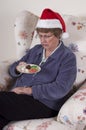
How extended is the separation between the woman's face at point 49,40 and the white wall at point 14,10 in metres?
0.52

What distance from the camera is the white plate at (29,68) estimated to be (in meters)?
1.66

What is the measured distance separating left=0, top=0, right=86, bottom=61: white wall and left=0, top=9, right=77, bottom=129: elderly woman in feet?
1.66

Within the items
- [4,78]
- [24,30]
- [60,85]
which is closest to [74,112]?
[60,85]

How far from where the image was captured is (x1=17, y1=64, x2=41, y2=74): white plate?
65.3 inches

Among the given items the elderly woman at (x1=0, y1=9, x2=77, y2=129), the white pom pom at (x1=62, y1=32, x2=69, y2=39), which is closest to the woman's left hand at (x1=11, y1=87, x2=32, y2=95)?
the elderly woman at (x1=0, y1=9, x2=77, y2=129)

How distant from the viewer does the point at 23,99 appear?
1.55 meters

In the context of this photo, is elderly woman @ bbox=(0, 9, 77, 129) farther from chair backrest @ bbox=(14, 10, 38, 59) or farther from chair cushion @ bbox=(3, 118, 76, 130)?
chair backrest @ bbox=(14, 10, 38, 59)

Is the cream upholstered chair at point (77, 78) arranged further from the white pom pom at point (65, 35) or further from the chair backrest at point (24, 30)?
the white pom pom at point (65, 35)

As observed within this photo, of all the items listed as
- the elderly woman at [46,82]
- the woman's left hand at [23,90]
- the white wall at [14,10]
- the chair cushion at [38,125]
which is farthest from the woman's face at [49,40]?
the white wall at [14,10]

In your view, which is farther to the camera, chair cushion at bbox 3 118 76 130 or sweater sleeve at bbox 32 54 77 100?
sweater sleeve at bbox 32 54 77 100

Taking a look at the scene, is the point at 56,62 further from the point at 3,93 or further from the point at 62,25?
the point at 3,93

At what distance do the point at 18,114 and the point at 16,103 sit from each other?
6 centimetres

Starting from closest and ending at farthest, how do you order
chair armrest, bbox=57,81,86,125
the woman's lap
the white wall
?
chair armrest, bbox=57,81,86,125, the woman's lap, the white wall

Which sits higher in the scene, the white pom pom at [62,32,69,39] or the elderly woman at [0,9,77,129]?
the white pom pom at [62,32,69,39]
